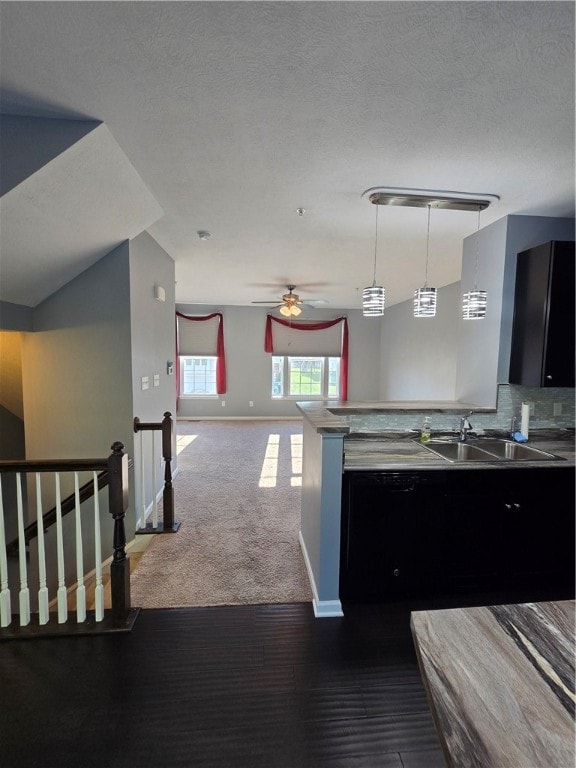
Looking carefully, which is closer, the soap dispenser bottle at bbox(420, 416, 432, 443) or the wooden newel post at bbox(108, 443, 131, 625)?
the wooden newel post at bbox(108, 443, 131, 625)

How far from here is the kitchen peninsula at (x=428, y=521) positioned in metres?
2.07

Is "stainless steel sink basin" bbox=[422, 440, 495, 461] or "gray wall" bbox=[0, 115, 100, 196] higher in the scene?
"gray wall" bbox=[0, 115, 100, 196]

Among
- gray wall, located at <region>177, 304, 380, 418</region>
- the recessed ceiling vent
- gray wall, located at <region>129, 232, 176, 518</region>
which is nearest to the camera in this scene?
the recessed ceiling vent

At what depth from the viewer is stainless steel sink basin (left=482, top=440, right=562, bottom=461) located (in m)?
2.31

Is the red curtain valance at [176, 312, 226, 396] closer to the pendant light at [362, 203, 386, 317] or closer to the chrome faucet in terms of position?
the pendant light at [362, 203, 386, 317]

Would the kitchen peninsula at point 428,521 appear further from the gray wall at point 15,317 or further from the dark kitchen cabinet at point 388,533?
the gray wall at point 15,317

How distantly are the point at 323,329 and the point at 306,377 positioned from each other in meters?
1.23

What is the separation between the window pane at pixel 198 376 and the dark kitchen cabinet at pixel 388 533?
6.55 metres

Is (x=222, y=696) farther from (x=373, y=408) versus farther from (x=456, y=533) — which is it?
(x=373, y=408)

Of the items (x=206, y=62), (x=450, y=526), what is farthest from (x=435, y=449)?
(x=206, y=62)

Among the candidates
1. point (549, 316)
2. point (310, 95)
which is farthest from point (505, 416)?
point (310, 95)

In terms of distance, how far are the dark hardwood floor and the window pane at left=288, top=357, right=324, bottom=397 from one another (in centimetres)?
653

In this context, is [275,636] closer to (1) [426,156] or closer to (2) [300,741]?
(2) [300,741]

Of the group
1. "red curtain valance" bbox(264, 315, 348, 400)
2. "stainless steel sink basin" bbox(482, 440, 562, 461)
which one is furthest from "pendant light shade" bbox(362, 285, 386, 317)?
"red curtain valance" bbox(264, 315, 348, 400)
